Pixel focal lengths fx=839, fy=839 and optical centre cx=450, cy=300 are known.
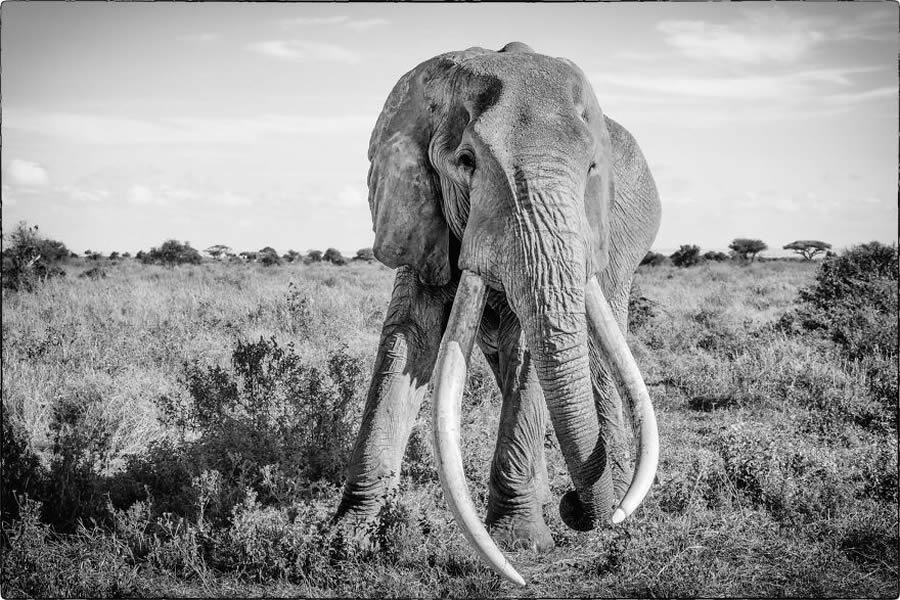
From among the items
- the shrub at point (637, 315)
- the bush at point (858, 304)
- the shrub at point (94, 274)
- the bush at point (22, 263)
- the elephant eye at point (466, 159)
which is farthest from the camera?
the shrub at point (94, 274)

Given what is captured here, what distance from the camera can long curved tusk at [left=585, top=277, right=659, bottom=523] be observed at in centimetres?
381

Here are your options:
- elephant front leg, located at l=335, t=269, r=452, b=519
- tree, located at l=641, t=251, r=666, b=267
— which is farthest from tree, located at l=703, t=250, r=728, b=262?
elephant front leg, located at l=335, t=269, r=452, b=519

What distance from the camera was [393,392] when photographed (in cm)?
462

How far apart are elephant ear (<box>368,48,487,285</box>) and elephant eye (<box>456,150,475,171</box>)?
357 millimetres

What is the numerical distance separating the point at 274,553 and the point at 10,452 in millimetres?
2081

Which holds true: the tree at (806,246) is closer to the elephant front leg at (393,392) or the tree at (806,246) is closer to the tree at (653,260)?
the tree at (653,260)

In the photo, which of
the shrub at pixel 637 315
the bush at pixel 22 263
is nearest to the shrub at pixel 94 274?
the bush at pixel 22 263

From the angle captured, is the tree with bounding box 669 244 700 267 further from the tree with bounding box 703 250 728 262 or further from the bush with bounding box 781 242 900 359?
the bush with bounding box 781 242 900 359

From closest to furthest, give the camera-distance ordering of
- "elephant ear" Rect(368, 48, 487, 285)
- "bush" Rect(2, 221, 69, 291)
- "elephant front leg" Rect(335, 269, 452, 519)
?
"elephant ear" Rect(368, 48, 487, 285)
"elephant front leg" Rect(335, 269, 452, 519)
"bush" Rect(2, 221, 69, 291)

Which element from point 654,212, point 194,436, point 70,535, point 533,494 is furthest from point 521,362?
point 194,436

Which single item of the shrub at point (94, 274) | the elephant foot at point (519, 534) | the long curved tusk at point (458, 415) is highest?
the shrub at point (94, 274)

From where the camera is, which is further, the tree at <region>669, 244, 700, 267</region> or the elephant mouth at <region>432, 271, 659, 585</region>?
the tree at <region>669, 244, 700, 267</region>

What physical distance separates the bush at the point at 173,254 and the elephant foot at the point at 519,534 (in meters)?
26.2

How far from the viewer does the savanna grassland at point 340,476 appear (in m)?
4.43
